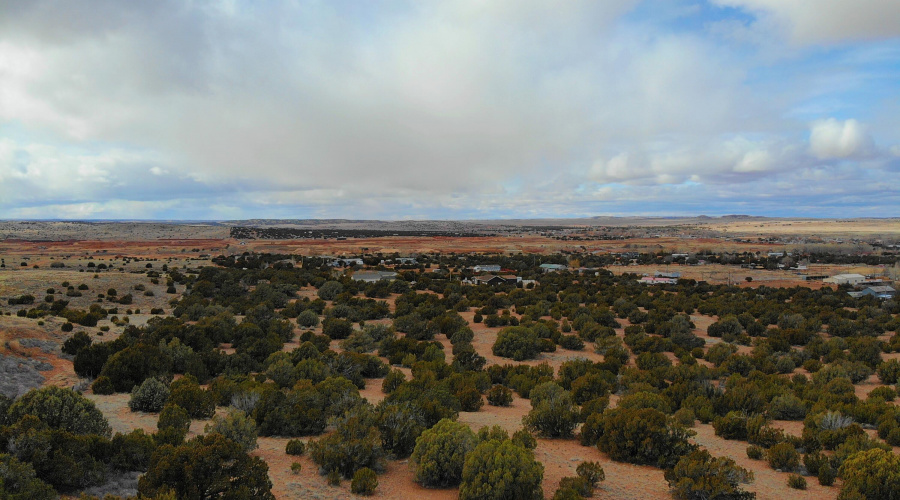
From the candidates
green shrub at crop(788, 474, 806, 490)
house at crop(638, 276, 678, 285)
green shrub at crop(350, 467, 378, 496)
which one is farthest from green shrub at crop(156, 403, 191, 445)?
house at crop(638, 276, 678, 285)

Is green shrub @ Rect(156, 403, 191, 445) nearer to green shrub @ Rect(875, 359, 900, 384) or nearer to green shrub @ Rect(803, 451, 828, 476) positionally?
green shrub @ Rect(803, 451, 828, 476)

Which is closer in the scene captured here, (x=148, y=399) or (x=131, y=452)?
(x=131, y=452)

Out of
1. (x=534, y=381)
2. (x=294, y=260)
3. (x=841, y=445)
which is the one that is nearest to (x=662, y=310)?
(x=534, y=381)

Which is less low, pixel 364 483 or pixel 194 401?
pixel 194 401

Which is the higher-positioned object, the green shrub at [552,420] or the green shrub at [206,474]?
the green shrub at [206,474]

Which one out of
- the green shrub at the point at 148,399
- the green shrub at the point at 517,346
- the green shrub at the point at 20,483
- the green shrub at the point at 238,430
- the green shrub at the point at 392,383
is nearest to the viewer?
the green shrub at the point at 20,483

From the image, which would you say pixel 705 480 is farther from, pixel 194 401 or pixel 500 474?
pixel 194 401

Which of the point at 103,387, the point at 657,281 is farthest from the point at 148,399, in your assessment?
the point at 657,281

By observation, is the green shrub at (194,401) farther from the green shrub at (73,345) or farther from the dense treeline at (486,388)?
the green shrub at (73,345)

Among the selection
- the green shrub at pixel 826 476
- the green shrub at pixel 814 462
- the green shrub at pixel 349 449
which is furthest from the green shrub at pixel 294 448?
the green shrub at pixel 814 462
